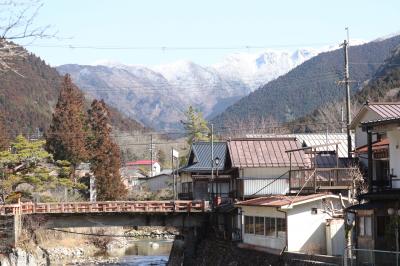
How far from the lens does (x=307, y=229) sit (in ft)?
118

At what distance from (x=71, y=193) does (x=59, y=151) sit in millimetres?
4217

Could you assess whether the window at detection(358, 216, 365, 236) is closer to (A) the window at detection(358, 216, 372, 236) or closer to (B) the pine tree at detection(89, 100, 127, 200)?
(A) the window at detection(358, 216, 372, 236)

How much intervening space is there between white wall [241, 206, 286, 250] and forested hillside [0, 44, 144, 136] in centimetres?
8421

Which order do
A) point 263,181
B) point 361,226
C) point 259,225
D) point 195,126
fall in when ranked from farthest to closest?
point 195,126 < point 263,181 < point 259,225 < point 361,226

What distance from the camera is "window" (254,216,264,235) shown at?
130ft

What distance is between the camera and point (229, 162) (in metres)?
50.7

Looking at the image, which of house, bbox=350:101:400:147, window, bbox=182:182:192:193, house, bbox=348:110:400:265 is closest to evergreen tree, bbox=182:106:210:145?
window, bbox=182:182:192:193

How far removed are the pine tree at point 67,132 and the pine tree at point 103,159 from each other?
1.20 meters

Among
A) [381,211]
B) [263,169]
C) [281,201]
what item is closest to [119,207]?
[263,169]

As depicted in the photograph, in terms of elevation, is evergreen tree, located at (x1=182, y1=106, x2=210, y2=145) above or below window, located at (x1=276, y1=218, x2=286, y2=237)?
above

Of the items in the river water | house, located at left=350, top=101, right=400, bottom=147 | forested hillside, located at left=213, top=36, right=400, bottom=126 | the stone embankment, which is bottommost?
the river water

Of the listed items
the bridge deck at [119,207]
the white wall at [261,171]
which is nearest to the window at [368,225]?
the white wall at [261,171]

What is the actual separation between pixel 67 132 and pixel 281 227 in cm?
3789

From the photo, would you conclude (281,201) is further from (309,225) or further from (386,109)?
(386,109)
